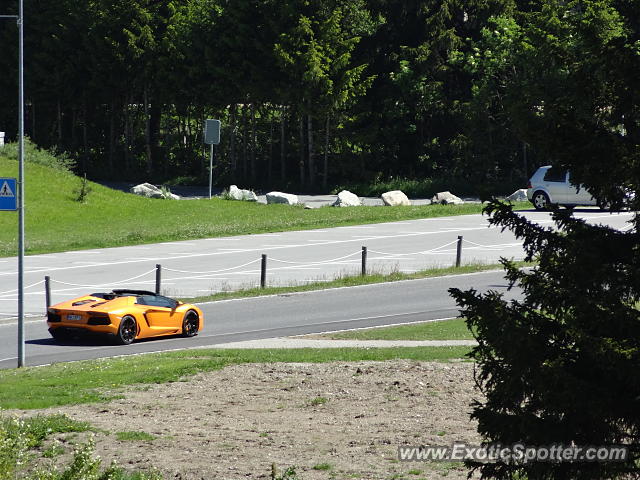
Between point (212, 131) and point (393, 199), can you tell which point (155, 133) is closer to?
point (212, 131)

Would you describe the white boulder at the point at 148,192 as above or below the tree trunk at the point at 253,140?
below

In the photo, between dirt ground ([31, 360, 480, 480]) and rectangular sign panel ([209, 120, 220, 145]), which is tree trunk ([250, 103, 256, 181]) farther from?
dirt ground ([31, 360, 480, 480])

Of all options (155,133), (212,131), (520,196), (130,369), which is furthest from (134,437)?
(155,133)

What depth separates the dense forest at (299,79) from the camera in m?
57.6

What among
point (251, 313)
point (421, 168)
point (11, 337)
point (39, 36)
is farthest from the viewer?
point (39, 36)

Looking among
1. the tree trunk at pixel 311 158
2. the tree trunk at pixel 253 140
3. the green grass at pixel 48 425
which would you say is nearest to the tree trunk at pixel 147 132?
the tree trunk at pixel 253 140

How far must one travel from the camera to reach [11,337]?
72.4 ft

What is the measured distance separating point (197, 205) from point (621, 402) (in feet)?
140

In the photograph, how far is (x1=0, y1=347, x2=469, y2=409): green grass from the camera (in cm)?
Answer: 1452

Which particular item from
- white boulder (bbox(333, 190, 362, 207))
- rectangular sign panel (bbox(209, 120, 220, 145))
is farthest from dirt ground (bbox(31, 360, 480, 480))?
rectangular sign panel (bbox(209, 120, 220, 145))

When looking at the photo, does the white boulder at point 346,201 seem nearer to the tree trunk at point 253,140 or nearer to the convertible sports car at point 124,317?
the tree trunk at point 253,140

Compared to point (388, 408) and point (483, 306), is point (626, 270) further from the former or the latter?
point (388, 408)

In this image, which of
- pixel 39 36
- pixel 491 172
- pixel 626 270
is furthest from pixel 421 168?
pixel 626 270

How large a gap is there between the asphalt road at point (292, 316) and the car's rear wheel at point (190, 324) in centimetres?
22
